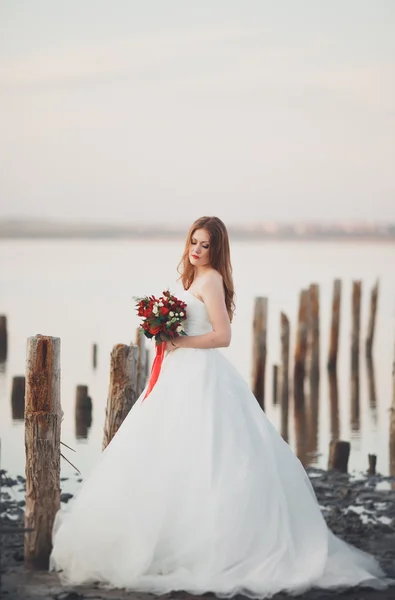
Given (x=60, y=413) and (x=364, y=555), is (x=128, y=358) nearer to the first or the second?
(x=60, y=413)

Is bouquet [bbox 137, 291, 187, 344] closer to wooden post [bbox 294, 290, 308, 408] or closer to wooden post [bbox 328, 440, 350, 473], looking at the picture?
wooden post [bbox 328, 440, 350, 473]

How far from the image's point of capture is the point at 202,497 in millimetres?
6273

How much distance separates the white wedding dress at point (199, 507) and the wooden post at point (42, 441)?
141mm

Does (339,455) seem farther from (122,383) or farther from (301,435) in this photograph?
(122,383)

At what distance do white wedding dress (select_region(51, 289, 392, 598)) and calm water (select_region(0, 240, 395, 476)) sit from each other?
446cm

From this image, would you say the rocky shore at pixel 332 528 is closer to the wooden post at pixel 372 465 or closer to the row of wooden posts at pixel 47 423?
the wooden post at pixel 372 465

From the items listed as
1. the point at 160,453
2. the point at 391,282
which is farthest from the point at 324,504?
the point at 391,282

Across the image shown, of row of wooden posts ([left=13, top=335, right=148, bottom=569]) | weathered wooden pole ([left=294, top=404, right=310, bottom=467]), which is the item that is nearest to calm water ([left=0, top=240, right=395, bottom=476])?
weathered wooden pole ([left=294, top=404, right=310, bottom=467])

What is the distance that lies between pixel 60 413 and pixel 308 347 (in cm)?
1247

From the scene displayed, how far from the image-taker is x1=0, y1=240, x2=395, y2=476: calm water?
13938mm

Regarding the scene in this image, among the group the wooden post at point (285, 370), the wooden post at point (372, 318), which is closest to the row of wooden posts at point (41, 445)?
the wooden post at point (285, 370)

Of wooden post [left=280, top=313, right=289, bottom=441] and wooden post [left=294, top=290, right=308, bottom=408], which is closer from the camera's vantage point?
wooden post [left=280, top=313, right=289, bottom=441]

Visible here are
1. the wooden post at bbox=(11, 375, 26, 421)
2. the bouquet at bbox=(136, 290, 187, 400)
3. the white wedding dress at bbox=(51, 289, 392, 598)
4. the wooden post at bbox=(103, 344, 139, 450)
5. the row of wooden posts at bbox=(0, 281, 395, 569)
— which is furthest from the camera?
the wooden post at bbox=(11, 375, 26, 421)

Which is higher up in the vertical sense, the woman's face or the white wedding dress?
the woman's face
